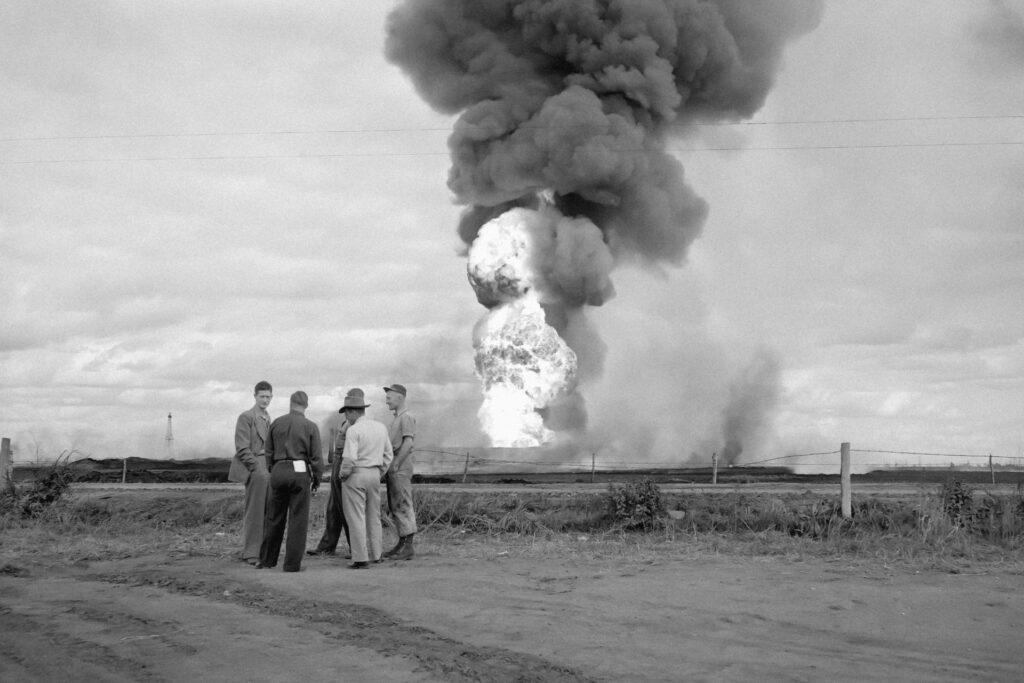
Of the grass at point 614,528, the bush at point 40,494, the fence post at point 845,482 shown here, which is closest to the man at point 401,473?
the grass at point 614,528

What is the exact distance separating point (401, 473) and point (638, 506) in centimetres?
565

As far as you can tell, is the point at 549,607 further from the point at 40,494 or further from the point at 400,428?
the point at 40,494

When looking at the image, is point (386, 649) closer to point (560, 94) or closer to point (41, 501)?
point (41, 501)

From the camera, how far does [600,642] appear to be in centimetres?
798

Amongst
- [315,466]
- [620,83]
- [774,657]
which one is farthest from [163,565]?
[620,83]

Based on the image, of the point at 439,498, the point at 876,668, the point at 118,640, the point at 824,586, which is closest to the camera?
the point at 876,668

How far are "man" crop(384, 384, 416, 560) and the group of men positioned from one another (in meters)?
0.01

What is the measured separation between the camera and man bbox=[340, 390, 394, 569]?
11.8 metres

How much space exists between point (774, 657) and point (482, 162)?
35.7m

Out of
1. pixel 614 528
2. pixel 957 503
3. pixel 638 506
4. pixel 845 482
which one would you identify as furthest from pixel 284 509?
pixel 957 503

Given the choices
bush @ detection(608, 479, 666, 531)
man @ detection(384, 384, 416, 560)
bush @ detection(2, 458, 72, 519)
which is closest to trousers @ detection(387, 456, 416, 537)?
man @ detection(384, 384, 416, 560)

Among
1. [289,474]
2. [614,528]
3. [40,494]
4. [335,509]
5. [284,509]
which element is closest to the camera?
[289,474]

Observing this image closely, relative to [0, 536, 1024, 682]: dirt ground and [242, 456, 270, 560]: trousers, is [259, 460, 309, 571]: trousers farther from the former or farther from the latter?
[242, 456, 270, 560]: trousers

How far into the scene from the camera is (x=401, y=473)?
41.1ft
